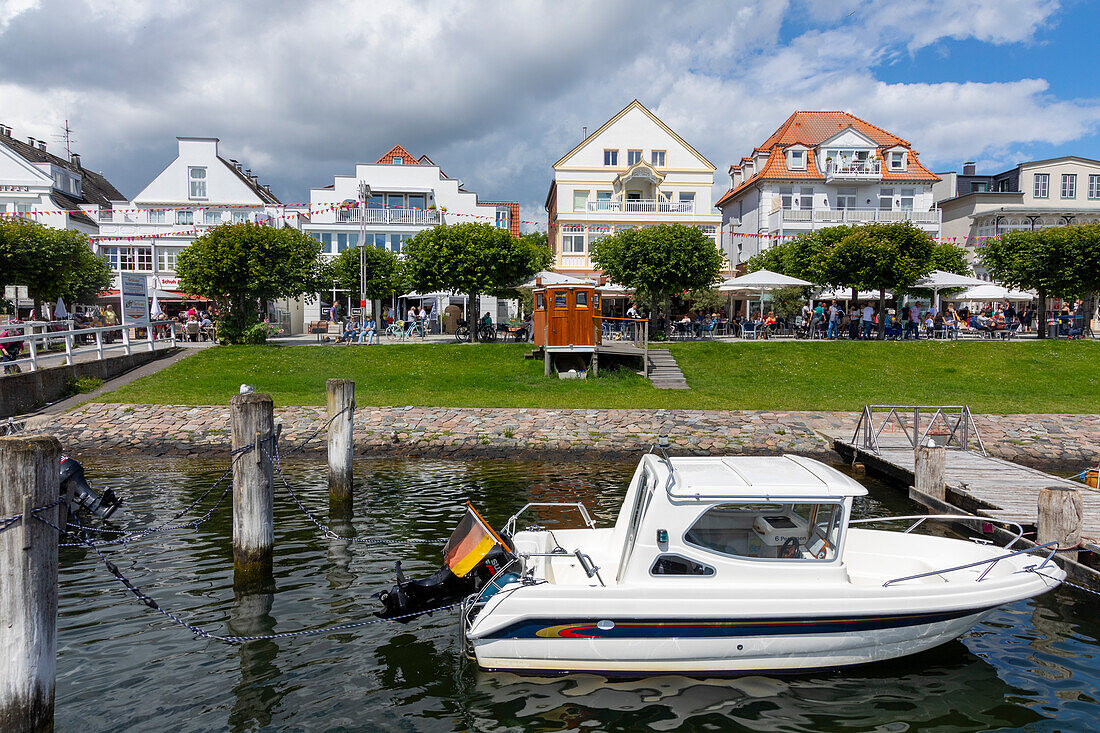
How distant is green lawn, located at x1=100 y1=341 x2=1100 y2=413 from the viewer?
22641mm

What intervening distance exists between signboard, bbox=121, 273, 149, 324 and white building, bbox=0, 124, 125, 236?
2659cm

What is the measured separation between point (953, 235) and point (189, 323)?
57.7 m

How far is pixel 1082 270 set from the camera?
32875 mm

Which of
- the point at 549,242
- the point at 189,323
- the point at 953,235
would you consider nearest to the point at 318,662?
the point at 189,323

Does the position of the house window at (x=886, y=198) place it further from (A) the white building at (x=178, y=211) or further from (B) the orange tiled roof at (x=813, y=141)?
(A) the white building at (x=178, y=211)

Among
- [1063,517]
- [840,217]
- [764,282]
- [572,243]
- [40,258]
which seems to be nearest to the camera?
[1063,517]

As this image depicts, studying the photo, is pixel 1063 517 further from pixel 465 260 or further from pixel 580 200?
pixel 580 200

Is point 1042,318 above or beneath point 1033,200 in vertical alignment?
beneath

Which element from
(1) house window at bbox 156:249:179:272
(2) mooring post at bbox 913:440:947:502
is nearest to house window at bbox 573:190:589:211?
(1) house window at bbox 156:249:179:272

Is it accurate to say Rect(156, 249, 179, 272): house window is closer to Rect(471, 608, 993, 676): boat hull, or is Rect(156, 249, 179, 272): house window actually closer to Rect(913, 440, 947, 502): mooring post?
Rect(913, 440, 947, 502): mooring post

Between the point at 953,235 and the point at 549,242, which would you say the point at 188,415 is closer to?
the point at 549,242

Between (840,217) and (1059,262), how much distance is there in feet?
62.0

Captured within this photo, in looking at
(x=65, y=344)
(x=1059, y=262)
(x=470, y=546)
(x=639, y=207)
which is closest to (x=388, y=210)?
(x=639, y=207)

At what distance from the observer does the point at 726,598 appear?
7219 millimetres
